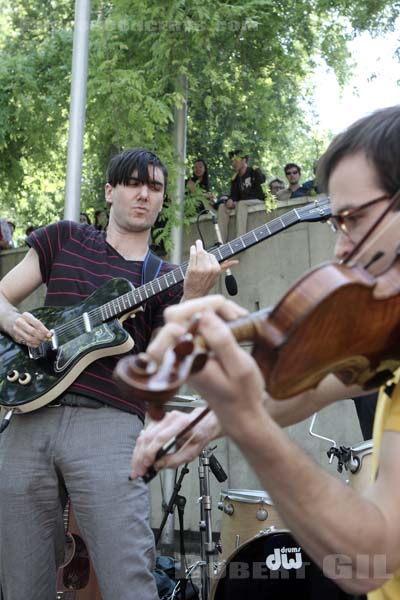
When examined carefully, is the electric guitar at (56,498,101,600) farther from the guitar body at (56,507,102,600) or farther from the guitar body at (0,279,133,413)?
the guitar body at (0,279,133,413)

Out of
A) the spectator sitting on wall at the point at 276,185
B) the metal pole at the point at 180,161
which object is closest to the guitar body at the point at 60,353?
the metal pole at the point at 180,161

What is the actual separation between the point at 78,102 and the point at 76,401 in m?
3.24

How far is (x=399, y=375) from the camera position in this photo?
1504mm

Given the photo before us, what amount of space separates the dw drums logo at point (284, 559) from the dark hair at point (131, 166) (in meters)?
1.99

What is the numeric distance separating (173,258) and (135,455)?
6006mm

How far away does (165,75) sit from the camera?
7715 millimetres

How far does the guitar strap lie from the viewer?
3617mm

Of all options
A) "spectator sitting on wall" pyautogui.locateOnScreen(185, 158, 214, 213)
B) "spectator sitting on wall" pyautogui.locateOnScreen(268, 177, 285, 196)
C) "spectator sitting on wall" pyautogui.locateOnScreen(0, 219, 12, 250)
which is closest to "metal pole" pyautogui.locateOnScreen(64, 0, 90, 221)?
"spectator sitting on wall" pyautogui.locateOnScreen(185, 158, 214, 213)

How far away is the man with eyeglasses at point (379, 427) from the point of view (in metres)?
1.15

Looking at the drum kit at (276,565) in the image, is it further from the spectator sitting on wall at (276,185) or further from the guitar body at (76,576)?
the spectator sitting on wall at (276,185)

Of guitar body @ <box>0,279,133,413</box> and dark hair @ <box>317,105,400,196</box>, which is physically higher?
dark hair @ <box>317,105,400,196</box>

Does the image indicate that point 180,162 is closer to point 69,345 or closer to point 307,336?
point 69,345

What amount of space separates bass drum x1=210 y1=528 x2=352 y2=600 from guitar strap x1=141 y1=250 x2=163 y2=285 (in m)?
1.47

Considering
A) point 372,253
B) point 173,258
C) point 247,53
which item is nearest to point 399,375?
point 372,253
